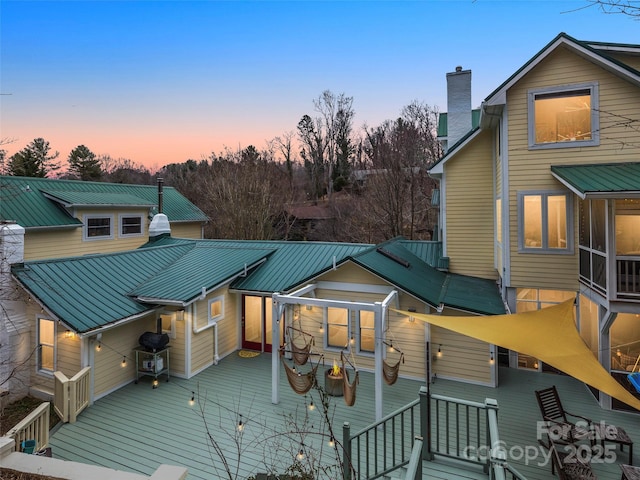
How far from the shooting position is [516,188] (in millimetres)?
8852

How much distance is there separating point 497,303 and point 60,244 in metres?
17.4

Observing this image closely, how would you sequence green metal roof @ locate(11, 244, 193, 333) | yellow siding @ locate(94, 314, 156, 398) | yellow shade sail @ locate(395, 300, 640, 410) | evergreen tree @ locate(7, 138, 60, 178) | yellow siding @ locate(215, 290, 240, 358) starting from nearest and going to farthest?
yellow shade sail @ locate(395, 300, 640, 410)
green metal roof @ locate(11, 244, 193, 333)
yellow siding @ locate(94, 314, 156, 398)
yellow siding @ locate(215, 290, 240, 358)
evergreen tree @ locate(7, 138, 60, 178)

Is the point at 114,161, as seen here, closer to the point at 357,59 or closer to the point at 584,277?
the point at 357,59

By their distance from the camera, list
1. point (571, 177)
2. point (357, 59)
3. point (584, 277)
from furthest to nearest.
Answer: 1. point (357, 59)
2. point (584, 277)
3. point (571, 177)

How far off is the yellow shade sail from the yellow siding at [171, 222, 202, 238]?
18203 millimetres

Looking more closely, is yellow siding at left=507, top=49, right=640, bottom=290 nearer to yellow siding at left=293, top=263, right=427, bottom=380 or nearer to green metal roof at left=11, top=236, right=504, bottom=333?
green metal roof at left=11, top=236, right=504, bottom=333

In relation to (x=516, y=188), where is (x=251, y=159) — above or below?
above

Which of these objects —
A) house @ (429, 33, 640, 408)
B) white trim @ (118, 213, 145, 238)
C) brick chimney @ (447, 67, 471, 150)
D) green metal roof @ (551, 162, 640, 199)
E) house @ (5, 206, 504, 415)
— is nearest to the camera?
green metal roof @ (551, 162, 640, 199)

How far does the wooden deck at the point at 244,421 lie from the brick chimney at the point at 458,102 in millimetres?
8697

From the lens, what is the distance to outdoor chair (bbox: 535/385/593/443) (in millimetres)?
5930

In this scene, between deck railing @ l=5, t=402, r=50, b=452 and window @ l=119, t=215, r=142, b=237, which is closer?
deck railing @ l=5, t=402, r=50, b=452

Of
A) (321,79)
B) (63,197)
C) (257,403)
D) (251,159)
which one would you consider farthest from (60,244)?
(321,79)

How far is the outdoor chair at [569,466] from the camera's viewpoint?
5094 mm

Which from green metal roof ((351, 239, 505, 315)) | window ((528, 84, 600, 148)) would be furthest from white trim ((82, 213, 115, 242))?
window ((528, 84, 600, 148))
